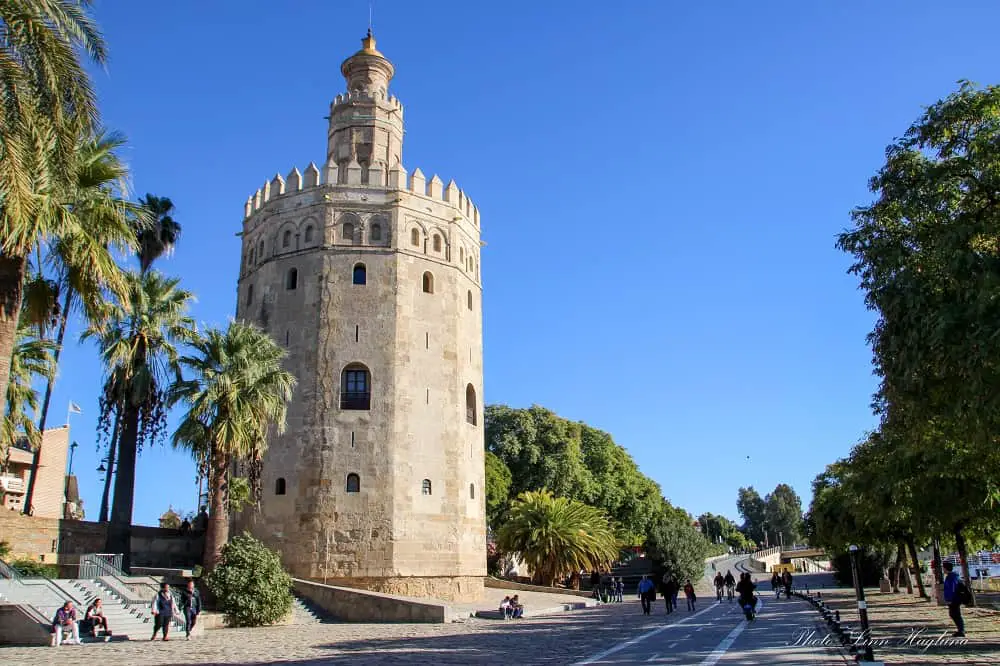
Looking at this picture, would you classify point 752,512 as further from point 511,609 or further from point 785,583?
point 511,609

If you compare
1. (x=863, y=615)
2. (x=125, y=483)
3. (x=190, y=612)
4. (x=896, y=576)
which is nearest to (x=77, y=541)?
(x=125, y=483)

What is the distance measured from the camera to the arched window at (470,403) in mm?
30188

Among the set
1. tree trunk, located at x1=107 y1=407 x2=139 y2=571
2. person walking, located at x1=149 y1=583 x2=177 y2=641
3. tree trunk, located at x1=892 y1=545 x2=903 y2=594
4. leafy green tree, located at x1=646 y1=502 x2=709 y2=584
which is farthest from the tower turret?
tree trunk, located at x1=892 y1=545 x2=903 y2=594

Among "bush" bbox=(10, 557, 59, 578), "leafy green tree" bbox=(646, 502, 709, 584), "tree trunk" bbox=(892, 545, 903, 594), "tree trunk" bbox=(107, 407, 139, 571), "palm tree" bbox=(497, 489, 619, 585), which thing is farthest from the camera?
"leafy green tree" bbox=(646, 502, 709, 584)

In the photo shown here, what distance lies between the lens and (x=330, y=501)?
26406 millimetres

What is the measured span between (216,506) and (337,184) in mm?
13197

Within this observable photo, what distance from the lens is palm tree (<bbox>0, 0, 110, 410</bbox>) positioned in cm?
951

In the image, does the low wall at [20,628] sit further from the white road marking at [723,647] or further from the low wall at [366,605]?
the white road marking at [723,647]

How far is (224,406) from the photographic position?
819 inches

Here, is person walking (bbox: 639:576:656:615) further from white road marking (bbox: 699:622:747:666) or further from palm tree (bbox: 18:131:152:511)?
palm tree (bbox: 18:131:152:511)

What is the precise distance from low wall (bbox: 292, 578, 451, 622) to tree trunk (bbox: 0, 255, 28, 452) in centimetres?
1344

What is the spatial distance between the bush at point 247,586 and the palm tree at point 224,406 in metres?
0.61

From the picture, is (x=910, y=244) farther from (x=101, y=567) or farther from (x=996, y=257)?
(x=101, y=567)

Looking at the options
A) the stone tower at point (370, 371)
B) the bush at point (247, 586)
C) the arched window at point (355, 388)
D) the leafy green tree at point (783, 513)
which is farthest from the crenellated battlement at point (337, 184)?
the leafy green tree at point (783, 513)
